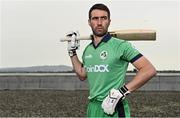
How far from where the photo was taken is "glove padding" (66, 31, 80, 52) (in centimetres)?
510

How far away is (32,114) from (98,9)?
12.3m

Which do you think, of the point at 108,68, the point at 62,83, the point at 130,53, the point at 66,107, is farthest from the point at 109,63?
the point at 62,83

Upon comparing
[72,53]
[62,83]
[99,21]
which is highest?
[99,21]

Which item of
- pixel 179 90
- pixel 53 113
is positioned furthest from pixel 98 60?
pixel 179 90

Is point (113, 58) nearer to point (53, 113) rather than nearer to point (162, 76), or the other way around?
point (53, 113)

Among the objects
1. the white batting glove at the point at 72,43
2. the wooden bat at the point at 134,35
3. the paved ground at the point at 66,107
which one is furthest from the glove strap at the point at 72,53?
the paved ground at the point at 66,107

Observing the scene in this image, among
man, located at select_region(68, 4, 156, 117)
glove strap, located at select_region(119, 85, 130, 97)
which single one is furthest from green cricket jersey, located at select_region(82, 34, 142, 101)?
glove strap, located at select_region(119, 85, 130, 97)

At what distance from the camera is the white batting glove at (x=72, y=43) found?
5.04 m

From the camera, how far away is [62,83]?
131 ft

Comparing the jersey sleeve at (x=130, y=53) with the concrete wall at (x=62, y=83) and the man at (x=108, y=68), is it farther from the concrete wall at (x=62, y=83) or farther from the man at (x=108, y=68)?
the concrete wall at (x=62, y=83)

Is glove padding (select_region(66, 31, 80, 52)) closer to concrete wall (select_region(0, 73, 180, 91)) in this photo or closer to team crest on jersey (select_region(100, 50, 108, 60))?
team crest on jersey (select_region(100, 50, 108, 60))

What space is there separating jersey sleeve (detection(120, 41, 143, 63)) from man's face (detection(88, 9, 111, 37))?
241 millimetres

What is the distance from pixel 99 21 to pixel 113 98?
28.8 inches

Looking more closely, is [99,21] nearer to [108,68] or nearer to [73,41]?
[108,68]
